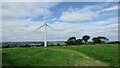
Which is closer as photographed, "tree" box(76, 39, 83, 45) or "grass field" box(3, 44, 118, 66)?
"grass field" box(3, 44, 118, 66)

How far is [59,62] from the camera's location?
89.6 ft

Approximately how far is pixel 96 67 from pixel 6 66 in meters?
8.72

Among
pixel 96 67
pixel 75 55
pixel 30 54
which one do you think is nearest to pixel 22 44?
pixel 30 54

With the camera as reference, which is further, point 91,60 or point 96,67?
point 91,60

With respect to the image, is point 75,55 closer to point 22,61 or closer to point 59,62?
point 59,62

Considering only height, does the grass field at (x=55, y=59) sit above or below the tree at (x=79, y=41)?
below

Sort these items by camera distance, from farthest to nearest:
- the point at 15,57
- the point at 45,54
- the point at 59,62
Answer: the point at 45,54, the point at 15,57, the point at 59,62

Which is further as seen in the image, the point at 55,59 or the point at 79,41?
the point at 79,41

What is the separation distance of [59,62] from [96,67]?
446cm

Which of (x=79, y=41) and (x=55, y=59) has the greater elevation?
(x=79, y=41)

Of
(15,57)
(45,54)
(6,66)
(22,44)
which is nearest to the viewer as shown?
(6,66)

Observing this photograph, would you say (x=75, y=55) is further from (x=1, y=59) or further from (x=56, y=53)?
(x=1, y=59)

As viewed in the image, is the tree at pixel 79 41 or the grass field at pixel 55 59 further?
the tree at pixel 79 41

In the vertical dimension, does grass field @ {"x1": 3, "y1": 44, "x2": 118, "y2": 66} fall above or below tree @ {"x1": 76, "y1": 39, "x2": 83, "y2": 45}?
below
